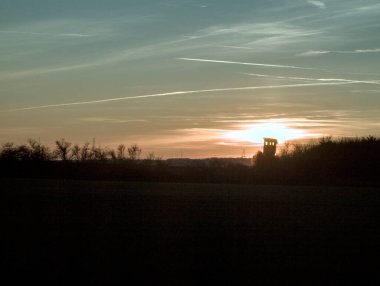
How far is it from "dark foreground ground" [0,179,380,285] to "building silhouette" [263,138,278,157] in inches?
1792

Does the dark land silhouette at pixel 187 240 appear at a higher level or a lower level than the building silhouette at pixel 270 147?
lower

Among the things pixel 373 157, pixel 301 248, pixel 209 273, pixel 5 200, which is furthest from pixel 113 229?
pixel 373 157

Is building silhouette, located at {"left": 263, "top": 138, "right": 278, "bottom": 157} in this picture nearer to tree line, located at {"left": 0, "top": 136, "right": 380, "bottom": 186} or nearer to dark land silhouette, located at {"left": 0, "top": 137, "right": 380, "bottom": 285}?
tree line, located at {"left": 0, "top": 136, "right": 380, "bottom": 186}

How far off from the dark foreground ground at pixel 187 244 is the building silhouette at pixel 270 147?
4552 centimetres

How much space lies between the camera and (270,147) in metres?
70.5

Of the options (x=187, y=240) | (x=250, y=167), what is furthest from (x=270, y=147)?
(x=187, y=240)

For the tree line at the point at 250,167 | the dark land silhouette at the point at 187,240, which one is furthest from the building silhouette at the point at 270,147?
the dark land silhouette at the point at 187,240

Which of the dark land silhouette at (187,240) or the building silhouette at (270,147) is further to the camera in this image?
the building silhouette at (270,147)

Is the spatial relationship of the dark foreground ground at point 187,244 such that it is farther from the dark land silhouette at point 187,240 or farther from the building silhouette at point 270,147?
the building silhouette at point 270,147

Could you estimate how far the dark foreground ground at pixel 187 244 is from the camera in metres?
10.7

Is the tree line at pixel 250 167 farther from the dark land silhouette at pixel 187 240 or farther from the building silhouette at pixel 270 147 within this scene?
the dark land silhouette at pixel 187 240

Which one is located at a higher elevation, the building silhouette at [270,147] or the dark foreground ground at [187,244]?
the building silhouette at [270,147]

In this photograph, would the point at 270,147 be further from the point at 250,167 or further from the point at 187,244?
the point at 187,244

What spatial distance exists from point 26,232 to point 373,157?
48855 millimetres
